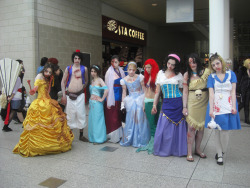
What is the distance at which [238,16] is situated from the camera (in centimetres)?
1565

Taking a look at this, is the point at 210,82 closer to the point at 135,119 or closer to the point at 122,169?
the point at 135,119

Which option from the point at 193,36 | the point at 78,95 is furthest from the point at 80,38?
the point at 193,36

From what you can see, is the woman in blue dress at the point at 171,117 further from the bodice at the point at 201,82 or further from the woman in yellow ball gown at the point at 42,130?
the woman in yellow ball gown at the point at 42,130

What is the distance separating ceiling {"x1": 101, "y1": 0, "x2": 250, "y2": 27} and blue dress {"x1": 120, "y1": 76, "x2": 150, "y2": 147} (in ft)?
26.9

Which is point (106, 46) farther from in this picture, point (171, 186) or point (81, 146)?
point (171, 186)

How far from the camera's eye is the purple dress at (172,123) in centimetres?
433

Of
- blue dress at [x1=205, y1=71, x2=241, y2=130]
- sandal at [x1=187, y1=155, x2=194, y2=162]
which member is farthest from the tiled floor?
blue dress at [x1=205, y1=71, x2=241, y2=130]

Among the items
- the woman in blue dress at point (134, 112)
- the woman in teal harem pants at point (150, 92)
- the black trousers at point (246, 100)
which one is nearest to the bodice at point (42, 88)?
the woman in blue dress at point (134, 112)

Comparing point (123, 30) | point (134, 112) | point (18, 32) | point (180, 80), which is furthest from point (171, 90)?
point (123, 30)

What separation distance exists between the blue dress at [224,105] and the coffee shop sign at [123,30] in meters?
9.42

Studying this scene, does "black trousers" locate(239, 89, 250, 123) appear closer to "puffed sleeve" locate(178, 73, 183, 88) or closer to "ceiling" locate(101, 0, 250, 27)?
"puffed sleeve" locate(178, 73, 183, 88)

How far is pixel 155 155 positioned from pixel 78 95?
202cm

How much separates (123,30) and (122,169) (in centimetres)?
1110

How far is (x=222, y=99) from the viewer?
3.92 m
